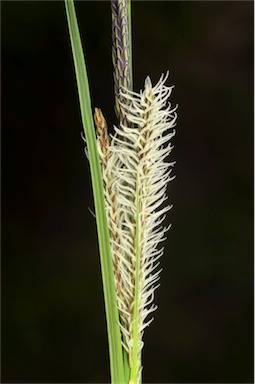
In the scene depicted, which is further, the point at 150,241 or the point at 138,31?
the point at 138,31

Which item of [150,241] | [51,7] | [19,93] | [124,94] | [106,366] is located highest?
[51,7]

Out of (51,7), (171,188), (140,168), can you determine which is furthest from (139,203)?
(51,7)

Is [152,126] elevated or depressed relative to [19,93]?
depressed

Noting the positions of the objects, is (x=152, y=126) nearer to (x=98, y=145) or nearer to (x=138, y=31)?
(x=98, y=145)
